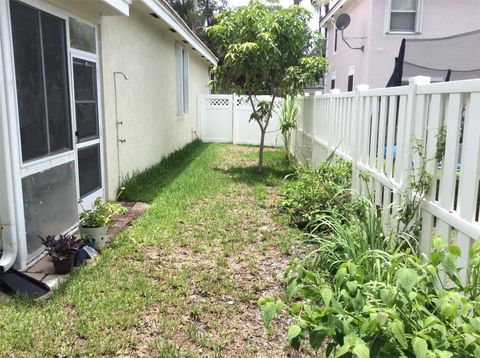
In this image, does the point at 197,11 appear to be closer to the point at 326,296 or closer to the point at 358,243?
the point at 358,243

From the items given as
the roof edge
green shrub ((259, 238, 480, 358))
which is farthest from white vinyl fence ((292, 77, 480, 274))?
the roof edge

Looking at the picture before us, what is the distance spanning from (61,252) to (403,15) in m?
12.2

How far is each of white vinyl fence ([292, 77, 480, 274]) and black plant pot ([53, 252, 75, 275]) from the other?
8.86 ft

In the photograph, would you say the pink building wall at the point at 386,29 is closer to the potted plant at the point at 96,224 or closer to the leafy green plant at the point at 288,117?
the leafy green plant at the point at 288,117

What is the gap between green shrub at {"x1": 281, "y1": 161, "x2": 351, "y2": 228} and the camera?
4.89 m

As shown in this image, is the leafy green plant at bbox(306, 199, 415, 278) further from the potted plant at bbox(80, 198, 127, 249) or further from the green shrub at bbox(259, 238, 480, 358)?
the potted plant at bbox(80, 198, 127, 249)

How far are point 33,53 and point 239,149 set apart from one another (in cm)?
929

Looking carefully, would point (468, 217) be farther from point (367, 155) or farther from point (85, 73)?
point (85, 73)

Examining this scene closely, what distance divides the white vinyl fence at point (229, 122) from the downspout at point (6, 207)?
1097 centimetres

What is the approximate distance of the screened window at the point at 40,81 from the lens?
3.64 m

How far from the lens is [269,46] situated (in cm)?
809

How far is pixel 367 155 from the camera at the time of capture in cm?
457

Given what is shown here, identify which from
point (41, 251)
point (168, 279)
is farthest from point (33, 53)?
point (168, 279)

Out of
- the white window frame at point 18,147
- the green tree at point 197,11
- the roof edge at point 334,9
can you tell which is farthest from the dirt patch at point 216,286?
the green tree at point 197,11
